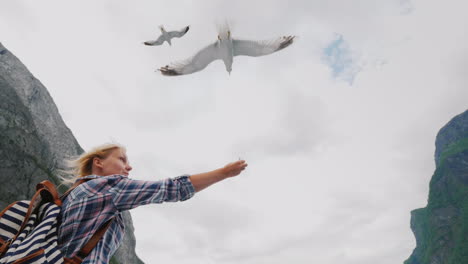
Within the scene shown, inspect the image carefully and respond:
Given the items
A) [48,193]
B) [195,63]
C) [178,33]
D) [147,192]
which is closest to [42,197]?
[48,193]

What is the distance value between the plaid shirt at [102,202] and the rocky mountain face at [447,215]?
173654 mm

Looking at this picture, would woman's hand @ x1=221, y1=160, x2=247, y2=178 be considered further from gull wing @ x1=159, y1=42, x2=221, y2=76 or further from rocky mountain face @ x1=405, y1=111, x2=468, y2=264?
rocky mountain face @ x1=405, y1=111, x2=468, y2=264

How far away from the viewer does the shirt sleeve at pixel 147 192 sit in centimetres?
290

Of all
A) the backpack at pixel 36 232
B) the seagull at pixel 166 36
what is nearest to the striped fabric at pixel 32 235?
the backpack at pixel 36 232

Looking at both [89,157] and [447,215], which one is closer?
[89,157]

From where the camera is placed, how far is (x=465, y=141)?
600 ft

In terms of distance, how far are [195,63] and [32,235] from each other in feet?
44.0

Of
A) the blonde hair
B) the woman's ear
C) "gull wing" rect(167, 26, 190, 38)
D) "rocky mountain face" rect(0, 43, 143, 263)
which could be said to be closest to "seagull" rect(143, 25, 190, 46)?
"gull wing" rect(167, 26, 190, 38)

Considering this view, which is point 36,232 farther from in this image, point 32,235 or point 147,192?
point 147,192

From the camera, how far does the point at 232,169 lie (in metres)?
3.07

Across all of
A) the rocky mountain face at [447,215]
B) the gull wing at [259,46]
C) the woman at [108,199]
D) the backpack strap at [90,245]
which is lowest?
the backpack strap at [90,245]

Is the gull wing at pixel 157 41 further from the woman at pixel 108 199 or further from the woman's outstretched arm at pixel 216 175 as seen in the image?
the woman's outstretched arm at pixel 216 175

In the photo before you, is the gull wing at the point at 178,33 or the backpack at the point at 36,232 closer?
the backpack at the point at 36,232

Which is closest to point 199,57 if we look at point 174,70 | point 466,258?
point 174,70
